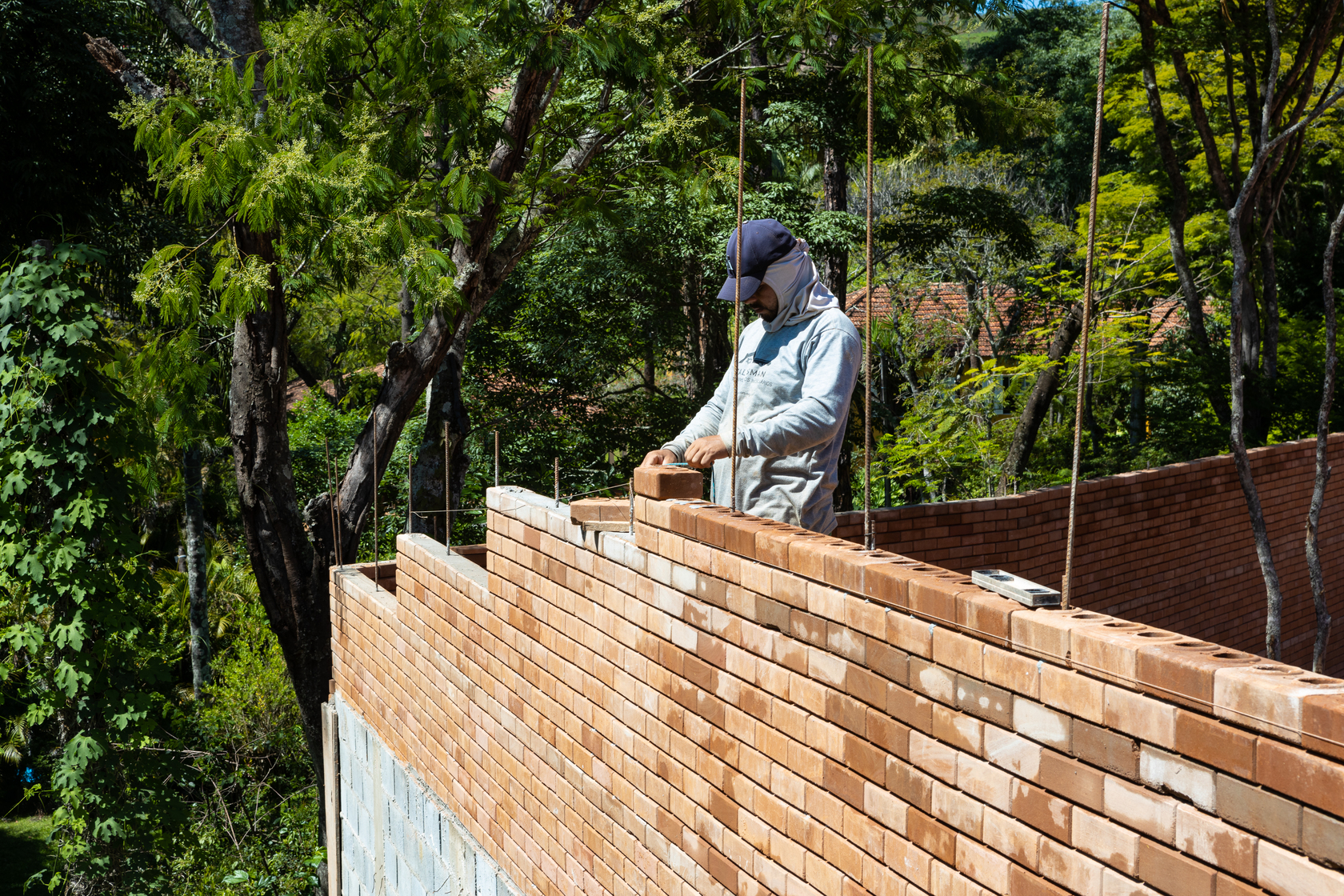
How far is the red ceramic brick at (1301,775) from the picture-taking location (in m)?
1.49

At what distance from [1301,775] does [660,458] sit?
97.9 inches

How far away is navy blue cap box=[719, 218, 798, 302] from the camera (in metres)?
3.70

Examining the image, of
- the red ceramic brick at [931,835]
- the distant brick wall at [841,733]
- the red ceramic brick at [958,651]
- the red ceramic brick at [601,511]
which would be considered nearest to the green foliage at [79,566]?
the distant brick wall at [841,733]

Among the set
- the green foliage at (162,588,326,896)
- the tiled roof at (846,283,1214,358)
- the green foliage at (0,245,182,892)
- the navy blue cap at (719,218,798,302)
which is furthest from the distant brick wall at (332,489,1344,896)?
the tiled roof at (846,283,1214,358)

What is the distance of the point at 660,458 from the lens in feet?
12.5

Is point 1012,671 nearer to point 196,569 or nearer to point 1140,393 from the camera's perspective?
point 1140,393

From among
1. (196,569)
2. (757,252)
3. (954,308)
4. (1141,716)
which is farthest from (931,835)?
(954,308)

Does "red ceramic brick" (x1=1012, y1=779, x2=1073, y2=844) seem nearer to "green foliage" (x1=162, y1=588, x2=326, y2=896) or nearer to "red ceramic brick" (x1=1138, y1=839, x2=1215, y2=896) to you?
"red ceramic brick" (x1=1138, y1=839, x2=1215, y2=896)

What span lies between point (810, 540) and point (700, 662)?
0.66 m

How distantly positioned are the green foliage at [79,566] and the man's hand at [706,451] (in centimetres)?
668

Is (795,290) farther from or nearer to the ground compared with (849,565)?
farther from the ground

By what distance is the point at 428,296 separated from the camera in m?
8.96

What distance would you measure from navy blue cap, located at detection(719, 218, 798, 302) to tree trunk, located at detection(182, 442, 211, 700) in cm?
1646

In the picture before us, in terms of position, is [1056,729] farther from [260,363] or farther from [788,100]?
[788,100]
